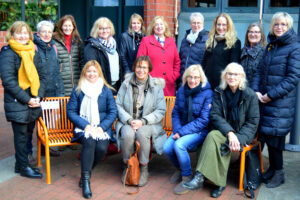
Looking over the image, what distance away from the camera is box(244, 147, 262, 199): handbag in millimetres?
3909

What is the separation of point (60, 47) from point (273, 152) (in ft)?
10.4

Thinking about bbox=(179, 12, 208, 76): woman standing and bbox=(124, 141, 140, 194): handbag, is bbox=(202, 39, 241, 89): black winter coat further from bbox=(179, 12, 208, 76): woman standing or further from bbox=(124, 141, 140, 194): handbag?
bbox=(124, 141, 140, 194): handbag

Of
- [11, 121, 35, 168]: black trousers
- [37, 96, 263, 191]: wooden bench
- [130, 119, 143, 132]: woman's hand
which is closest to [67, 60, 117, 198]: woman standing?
[130, 119, 143, 132]: woman's hand

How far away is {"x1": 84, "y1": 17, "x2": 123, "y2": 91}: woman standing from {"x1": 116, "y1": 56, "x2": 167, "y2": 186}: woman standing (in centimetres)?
64

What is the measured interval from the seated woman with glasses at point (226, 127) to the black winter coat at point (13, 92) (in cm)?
206

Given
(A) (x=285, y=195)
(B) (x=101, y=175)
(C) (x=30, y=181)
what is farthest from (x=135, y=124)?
(A) (x=285, y=195)

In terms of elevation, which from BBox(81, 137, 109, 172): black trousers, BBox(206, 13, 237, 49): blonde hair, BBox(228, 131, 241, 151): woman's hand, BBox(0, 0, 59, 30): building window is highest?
BBox(0, 0, 59, 30): building window

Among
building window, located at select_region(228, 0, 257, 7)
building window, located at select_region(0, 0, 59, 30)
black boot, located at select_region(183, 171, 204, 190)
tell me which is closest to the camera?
black boot, located at select_region(183, 171, 204, 190)

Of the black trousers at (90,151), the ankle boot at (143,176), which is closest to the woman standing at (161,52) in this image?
the ankle boot at (143,176)

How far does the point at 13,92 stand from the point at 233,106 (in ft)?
8.35

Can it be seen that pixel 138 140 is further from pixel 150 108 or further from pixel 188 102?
pixel 188 102

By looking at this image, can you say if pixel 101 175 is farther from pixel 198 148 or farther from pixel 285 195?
pixel 285 195

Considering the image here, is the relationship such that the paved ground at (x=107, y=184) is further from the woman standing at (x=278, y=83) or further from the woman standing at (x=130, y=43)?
the woman standing at (x=130, y=43)

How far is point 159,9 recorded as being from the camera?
8039 millimetres
